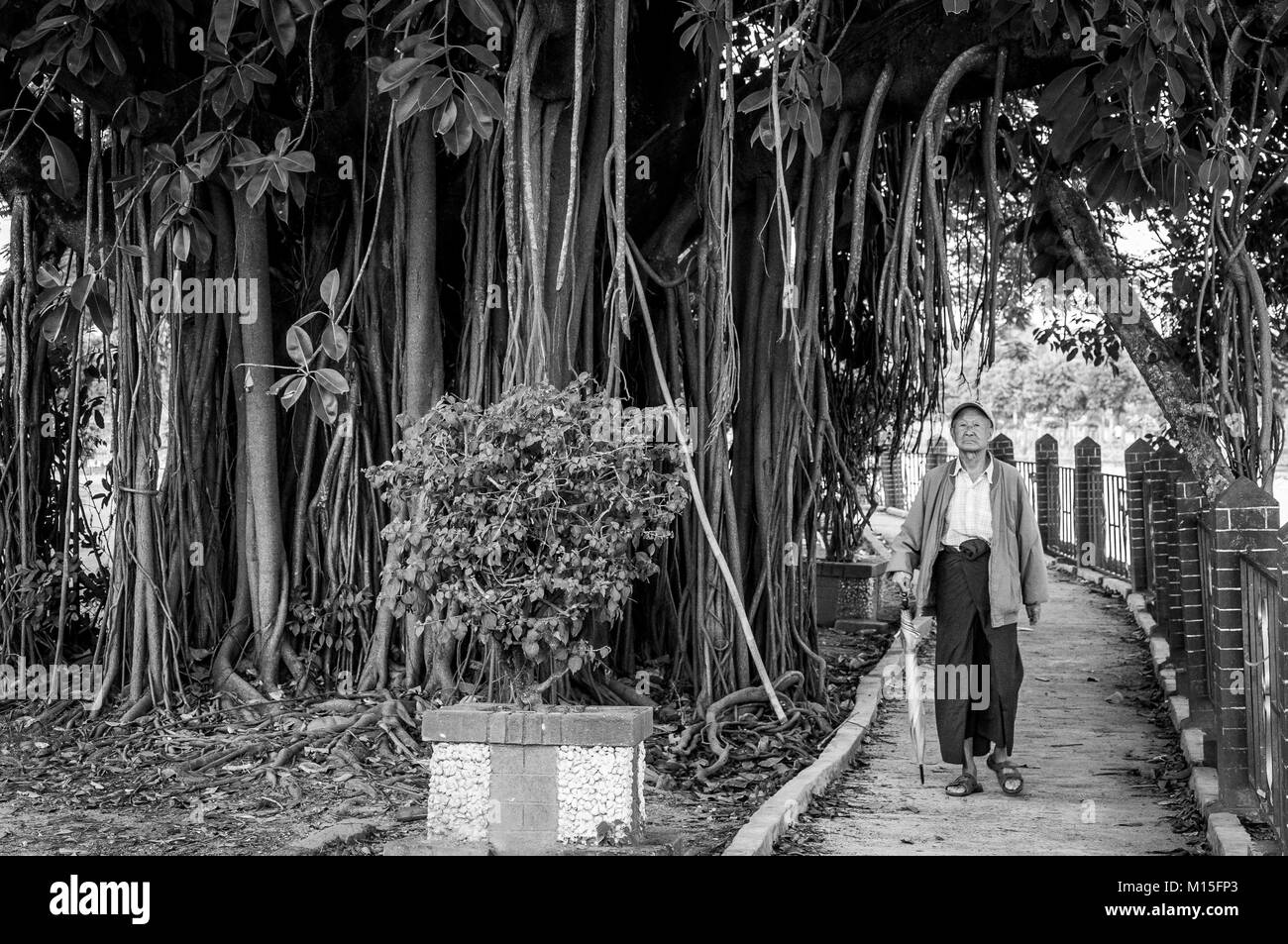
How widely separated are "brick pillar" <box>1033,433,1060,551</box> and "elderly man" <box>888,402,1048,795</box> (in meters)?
8.94

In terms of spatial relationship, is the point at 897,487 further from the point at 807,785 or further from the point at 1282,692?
the point at 1282,692

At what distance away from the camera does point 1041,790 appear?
5.26 metres

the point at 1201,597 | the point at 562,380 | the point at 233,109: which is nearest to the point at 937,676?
the point at 1201,597

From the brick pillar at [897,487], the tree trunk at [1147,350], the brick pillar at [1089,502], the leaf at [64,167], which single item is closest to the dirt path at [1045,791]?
the tree trunk at [1147,350]

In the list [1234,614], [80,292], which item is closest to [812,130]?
[1234,614]

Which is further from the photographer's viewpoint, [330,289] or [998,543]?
[330,289]

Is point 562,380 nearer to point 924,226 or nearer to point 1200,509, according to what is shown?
point 924,226

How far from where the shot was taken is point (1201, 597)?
567 cm

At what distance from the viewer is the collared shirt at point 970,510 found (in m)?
5.07

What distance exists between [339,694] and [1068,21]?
13.9ft

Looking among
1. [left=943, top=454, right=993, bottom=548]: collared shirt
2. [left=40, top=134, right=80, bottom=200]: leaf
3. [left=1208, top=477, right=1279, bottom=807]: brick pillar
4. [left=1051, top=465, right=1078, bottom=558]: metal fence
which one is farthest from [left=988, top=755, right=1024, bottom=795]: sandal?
[left=1051, top=465, right=1078, bottom=558]: metal fence

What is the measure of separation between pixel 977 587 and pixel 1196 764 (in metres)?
1.15
